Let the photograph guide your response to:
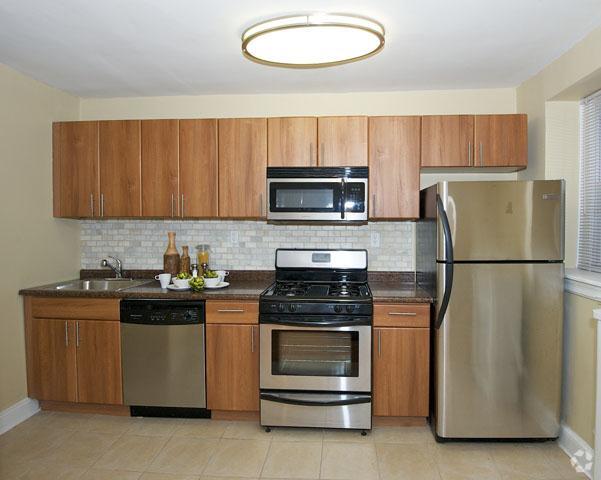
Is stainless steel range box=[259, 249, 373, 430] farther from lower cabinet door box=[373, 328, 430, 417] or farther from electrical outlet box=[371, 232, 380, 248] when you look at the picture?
electrical outlet box=[371, 232, 380, 248]

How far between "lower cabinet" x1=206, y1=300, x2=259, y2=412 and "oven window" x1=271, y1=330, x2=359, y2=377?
6.6 inches

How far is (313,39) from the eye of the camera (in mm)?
2207

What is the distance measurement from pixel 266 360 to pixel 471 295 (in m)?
1.36

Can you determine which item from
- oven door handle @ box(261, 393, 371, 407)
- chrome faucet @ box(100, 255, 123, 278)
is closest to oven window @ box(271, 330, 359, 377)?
oven door handle @ box(261, 393, 371, 407)

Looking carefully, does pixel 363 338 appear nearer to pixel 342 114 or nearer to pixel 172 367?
pixel 172 367

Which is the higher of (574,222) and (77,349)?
(574,222)

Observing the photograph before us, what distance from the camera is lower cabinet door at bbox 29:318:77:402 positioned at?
307cm

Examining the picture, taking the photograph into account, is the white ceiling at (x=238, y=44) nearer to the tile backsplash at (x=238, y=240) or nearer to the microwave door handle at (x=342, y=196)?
the microwave door handle at (x=342, y=196)

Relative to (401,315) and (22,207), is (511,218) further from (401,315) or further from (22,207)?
(22,207)

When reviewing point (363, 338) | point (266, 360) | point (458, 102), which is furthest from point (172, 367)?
A: point (458, 102)

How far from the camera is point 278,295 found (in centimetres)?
293

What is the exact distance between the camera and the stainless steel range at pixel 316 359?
2.82 m

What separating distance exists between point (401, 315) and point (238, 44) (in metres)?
1.96

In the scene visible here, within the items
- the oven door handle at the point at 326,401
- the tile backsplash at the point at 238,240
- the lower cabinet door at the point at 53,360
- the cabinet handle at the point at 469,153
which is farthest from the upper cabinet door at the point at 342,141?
the lower cabinet door at the point at 53,360
